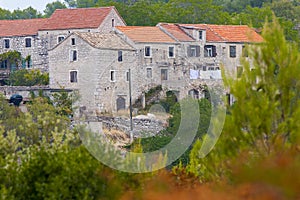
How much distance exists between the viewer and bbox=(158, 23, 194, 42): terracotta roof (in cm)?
4512

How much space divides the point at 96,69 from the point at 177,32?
7.30m

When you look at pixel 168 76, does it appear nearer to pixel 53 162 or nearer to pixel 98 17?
pixel 98 17

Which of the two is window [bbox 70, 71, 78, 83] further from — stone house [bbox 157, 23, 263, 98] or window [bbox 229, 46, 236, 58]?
window [bbox 229, 46, 236, 58]

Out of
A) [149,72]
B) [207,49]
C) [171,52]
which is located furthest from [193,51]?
[149,72]

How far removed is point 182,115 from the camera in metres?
35.9

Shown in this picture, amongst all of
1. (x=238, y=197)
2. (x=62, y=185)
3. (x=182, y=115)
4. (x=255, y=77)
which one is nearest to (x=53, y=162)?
(x=62, y=185)

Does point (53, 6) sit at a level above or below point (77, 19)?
above

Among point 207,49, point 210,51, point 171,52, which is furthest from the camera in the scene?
point 210,51

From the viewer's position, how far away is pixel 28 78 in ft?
150

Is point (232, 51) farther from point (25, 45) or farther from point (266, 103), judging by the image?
point (266, 103)

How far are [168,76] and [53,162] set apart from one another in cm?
2847

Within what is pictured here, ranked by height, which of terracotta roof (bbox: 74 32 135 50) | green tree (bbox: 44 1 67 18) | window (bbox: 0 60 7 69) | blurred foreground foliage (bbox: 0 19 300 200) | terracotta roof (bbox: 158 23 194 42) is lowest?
blurred foreground foliage (bbox: 0 19 300 200)

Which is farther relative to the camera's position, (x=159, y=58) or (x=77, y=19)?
(x=77, y=19)

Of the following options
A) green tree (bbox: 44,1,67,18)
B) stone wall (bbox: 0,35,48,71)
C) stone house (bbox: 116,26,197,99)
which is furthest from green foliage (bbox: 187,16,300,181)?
green tree (bbox: 44,1,67,18)
